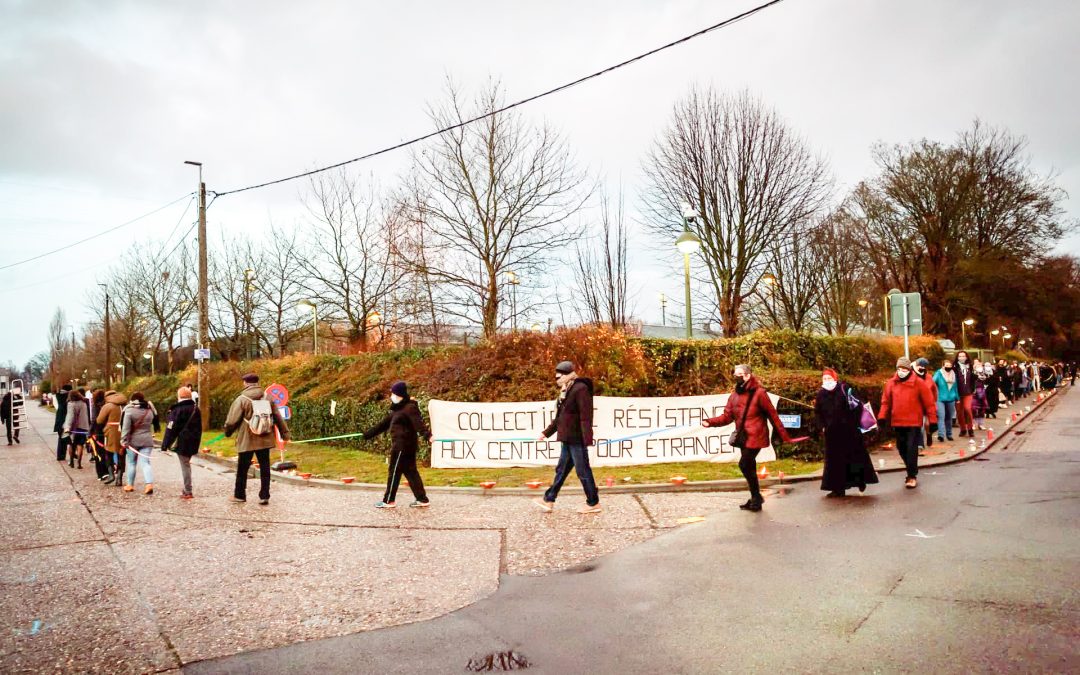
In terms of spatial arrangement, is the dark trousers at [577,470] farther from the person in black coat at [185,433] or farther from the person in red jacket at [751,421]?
the person in black coat at [185,433]

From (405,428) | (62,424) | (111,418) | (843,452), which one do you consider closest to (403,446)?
(405,428)

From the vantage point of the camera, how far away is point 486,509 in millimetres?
9305

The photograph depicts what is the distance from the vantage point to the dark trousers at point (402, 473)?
939 cm

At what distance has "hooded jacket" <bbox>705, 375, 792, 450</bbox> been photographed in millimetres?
8742

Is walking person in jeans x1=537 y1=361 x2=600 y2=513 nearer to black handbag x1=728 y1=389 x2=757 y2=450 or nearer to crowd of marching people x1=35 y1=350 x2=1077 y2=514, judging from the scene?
crowd of marching people x1=35 y1=350 x2=1077 y2=514

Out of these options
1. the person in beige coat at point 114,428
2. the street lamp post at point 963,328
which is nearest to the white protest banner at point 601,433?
the person in beige coat at point 114,428

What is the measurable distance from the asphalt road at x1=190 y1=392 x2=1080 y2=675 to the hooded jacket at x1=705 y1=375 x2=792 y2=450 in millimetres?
1118

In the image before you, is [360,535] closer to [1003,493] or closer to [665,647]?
[665,647]

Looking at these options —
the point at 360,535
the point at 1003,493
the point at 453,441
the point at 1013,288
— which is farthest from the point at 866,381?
the point at 1013,288

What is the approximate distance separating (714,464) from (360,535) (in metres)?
7.05

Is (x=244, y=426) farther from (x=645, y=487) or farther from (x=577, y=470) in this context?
(x=645, y=487)

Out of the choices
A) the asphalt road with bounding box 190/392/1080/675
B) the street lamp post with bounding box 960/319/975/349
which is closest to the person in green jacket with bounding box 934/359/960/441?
the asphalt road with bounding box 190/392/1080/675

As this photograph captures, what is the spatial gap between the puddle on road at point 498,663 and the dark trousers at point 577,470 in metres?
4.36

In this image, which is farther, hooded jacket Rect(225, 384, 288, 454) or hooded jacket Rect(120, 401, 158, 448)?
hooded jacket Rect(120, 401, 158, 448)
